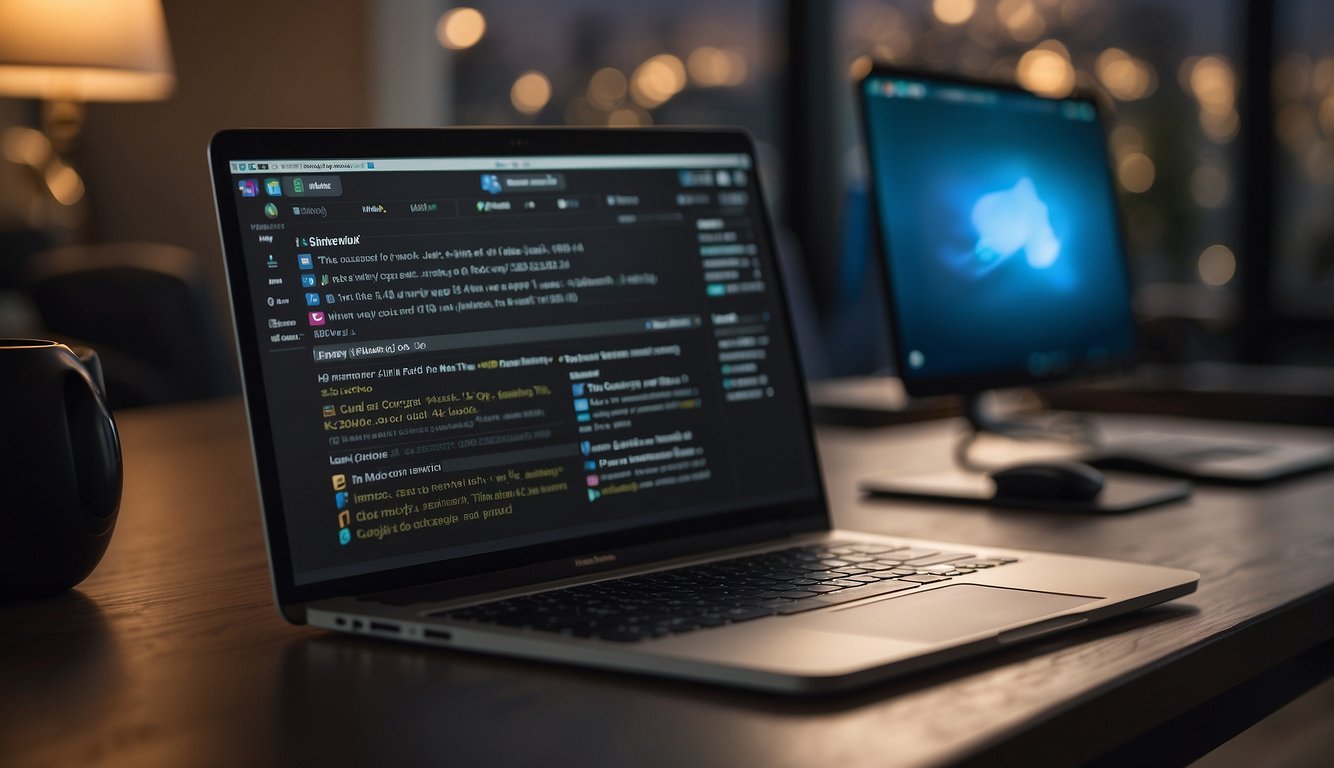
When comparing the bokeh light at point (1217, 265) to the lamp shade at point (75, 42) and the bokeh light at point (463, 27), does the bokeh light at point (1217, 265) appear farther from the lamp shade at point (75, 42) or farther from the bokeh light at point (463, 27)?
the lamp shade at point (75, 42)

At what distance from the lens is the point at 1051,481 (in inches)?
46.8

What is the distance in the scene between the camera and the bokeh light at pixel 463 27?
4793 mm

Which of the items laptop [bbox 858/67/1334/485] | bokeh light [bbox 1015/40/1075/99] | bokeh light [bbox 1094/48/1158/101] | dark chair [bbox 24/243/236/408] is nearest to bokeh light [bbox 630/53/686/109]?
bokeh light [bbox 1015/40/1075/99]

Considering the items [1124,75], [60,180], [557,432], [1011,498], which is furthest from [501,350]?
[1124,75]

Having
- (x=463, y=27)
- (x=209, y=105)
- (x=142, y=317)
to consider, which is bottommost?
(x=142, y=317)

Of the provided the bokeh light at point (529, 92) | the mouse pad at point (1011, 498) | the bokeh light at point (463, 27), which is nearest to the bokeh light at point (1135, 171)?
the bokeh light at point (529, 92)

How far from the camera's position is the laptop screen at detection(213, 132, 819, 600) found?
2.49 ft

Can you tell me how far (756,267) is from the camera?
3.26 ft

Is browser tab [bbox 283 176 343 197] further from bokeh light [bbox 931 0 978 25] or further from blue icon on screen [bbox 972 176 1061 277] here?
bokeh light [bbox 931 0 978 25]

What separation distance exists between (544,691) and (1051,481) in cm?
71

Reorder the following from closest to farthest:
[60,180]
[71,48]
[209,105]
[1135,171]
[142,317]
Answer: [71,48]
[60,180]
[142,317]
[1135,171]
[209,105]

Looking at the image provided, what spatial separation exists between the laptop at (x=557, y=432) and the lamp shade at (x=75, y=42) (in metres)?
1.95

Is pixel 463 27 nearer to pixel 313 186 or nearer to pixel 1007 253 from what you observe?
pixel 1007 253

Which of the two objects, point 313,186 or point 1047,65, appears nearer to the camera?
point 313,186
